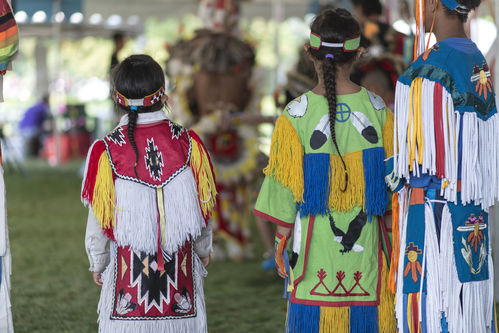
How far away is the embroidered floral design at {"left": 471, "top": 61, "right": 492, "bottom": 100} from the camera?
226 centimetres

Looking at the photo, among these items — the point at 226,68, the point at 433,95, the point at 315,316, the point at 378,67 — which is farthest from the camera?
the point at 226,68

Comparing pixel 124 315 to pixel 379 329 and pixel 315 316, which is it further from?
pixel 379 329

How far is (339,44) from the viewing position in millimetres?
2432

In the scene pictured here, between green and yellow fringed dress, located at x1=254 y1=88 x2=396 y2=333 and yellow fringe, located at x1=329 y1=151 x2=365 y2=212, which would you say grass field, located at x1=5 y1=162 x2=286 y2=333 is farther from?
yellow fringe, located at x1=329 y1=151 x2=365 y2=212

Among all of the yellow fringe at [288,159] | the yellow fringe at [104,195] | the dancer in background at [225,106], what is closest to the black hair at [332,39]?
the yellow fringe at [288,159]

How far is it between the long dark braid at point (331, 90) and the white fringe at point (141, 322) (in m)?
0.60

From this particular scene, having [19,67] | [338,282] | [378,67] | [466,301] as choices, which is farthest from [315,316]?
[19,67]

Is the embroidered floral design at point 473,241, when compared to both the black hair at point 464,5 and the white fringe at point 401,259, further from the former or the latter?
the black hair at point 464,5

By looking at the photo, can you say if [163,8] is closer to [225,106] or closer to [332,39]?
[225,106]

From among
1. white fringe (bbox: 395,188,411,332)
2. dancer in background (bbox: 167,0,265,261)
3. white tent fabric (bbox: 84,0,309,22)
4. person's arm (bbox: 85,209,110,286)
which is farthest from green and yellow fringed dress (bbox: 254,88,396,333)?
white tent fabric (bbox: 84,0,309,22)

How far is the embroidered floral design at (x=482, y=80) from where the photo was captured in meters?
2.26

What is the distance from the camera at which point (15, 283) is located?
15.9ft

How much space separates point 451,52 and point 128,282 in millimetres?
1205

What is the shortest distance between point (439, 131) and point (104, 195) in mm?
1030
